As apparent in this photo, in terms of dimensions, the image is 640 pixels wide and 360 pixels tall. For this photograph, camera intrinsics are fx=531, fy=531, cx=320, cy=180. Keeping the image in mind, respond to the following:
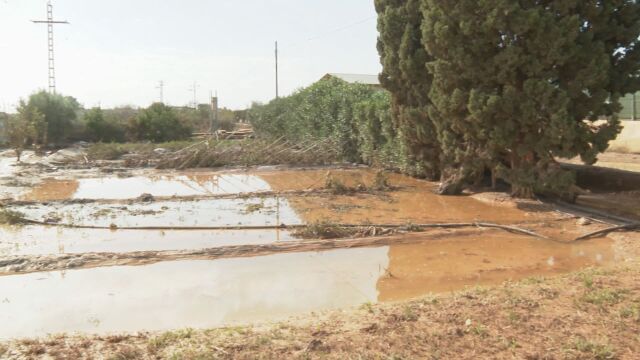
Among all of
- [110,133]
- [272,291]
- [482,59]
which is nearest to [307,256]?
[272,291]

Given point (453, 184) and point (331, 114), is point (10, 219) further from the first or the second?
point (331, 114)

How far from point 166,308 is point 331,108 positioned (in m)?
19.0

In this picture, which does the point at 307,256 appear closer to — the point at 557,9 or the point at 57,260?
the point at 57,260

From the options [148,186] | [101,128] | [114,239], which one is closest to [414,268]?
[114,239]

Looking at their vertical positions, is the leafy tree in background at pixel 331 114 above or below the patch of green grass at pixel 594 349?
above

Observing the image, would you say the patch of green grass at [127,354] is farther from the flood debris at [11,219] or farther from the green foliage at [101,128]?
the green foliage at [101,128]

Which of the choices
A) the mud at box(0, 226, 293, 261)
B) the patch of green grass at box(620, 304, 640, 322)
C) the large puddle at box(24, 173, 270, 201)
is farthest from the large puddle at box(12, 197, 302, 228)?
the patch of green grass at box(620, 304, 640, 322)

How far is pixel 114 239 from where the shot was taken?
9.84 m

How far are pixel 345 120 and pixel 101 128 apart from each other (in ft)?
69.3

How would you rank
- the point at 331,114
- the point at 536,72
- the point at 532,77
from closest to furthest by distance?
the point at 536,72, the point at 532,77, the point at 331,114

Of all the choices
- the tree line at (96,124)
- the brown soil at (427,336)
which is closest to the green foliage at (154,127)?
the tree line at (96,124)

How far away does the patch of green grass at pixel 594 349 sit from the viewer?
13.2ft

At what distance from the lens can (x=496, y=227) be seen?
10102mm

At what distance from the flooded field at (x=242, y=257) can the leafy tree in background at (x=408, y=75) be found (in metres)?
1.81
